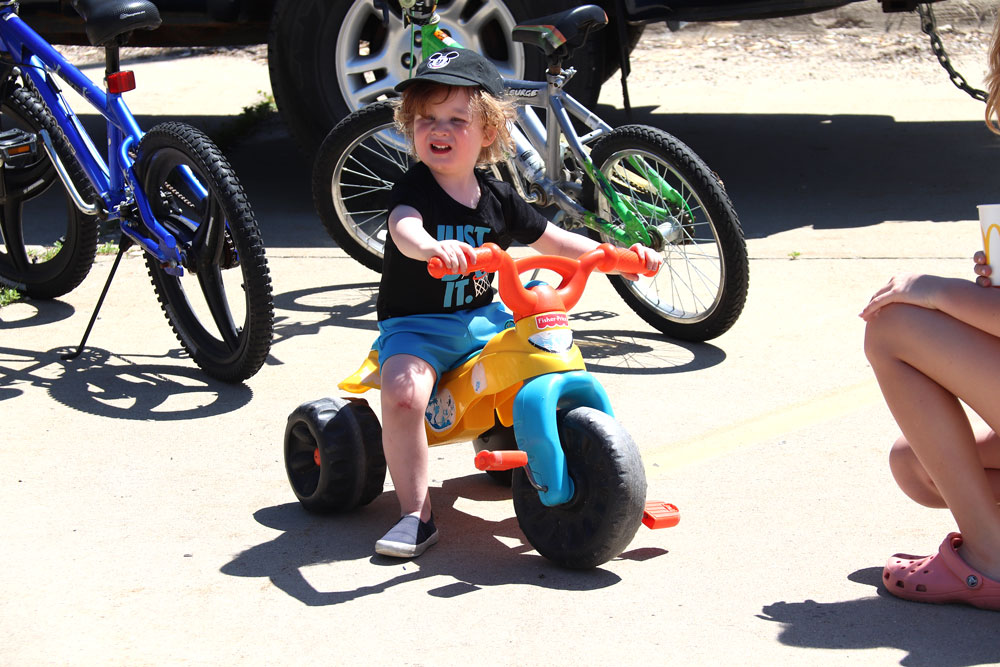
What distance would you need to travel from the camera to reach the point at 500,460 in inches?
117

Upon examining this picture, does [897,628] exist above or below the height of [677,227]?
below

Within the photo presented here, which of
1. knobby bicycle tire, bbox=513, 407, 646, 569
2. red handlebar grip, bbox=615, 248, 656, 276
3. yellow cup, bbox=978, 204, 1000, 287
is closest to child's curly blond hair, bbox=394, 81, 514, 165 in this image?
red handlebar grip, bbox=615, 248, 656, 276

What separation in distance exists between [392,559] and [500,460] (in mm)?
432

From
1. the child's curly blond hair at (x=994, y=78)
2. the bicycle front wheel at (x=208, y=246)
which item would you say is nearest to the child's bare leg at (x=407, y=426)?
the bicycle front wheel at (x=208, y=246)

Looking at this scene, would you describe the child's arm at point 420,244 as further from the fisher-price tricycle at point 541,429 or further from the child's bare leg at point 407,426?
the child's bare leg at point 407,426

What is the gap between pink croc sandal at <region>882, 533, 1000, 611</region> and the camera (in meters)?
2.77

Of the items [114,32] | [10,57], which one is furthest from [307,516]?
[10,57]

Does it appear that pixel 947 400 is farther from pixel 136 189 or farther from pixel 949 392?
pixel 136 189

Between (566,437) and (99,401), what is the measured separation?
197 centimetres

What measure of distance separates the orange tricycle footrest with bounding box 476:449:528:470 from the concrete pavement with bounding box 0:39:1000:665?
294 mm

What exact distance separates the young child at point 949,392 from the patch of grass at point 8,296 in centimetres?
382

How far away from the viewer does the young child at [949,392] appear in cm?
271

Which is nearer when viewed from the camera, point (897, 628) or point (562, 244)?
point (897, 628)

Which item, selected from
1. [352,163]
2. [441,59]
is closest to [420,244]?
[441,59]
